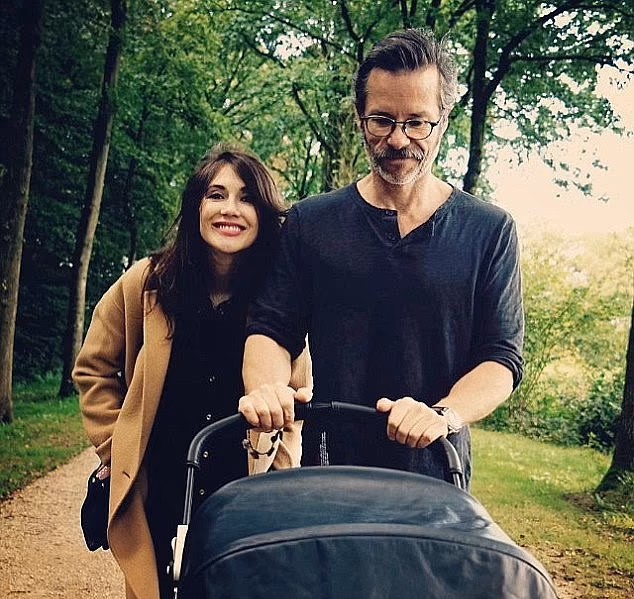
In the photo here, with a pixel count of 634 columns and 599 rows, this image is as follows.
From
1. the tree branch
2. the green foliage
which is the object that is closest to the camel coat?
the tree branch

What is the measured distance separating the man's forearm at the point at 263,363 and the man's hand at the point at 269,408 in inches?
10.1

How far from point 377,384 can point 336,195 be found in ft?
1.85

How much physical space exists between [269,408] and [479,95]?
1142 cm

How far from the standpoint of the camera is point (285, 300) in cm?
236

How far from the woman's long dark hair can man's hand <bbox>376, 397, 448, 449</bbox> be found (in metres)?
0.95

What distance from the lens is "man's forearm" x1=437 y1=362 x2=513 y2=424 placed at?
2101 millimetres

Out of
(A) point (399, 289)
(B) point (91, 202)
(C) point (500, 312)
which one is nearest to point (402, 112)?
(A) point (399, 289)

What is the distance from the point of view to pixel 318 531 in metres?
1.39

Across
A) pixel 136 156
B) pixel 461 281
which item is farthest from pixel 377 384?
pixel 136 156

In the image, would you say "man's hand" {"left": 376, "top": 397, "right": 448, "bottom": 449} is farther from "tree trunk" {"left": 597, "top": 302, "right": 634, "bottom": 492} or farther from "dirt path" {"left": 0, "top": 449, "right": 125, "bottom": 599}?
"tree trunk" {"left": 597, "top": 302, "right": 634, "bottom": 492}

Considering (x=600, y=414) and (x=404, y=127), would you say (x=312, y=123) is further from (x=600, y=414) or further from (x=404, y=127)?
(x=404, y=127)

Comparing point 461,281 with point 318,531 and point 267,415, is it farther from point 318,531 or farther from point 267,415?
point 318,531

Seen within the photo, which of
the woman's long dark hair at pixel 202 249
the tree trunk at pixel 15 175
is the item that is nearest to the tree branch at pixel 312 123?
the tree trunk at pixel 15 175

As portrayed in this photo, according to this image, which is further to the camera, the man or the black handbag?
the black handbag
